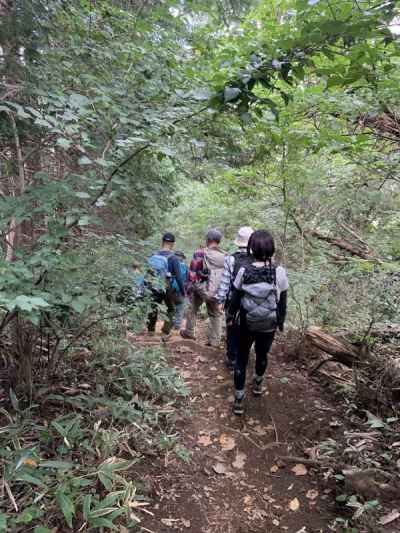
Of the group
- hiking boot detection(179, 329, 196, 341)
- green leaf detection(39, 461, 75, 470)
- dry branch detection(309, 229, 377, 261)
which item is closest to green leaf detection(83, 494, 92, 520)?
green leaf detection(39, 461, 75, 470)

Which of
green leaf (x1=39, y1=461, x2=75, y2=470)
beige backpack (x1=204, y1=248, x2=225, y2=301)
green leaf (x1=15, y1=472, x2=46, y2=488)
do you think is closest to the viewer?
green leaf (x1=15, y1=472, x2=46, y2=488)

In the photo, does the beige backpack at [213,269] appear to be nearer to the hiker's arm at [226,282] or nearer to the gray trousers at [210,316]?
the gray trousers at [210,316]

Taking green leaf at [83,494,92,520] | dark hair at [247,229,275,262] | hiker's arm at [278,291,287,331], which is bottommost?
green leaf at [83,494,92,520]

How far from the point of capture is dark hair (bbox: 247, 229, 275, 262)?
11.8ft

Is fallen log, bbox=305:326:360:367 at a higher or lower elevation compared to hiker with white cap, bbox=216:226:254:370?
lower

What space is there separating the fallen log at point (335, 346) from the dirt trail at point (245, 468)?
1.66ft

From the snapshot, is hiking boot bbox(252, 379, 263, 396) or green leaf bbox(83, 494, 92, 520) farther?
hiking boot bbox(252, 379, 263, 396)

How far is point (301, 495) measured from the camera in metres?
2.92

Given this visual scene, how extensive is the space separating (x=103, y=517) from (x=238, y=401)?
201 centimetres

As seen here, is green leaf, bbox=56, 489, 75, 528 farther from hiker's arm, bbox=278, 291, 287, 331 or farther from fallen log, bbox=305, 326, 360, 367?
fallen log, bbox=305, 326, 360, 367

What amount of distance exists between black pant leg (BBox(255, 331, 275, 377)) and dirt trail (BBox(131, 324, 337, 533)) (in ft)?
1.46

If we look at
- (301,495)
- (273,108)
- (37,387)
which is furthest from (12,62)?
(301,495)

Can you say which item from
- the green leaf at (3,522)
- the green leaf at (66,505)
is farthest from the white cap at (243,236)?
the green leaf at (3,522)

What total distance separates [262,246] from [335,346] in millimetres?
1850
